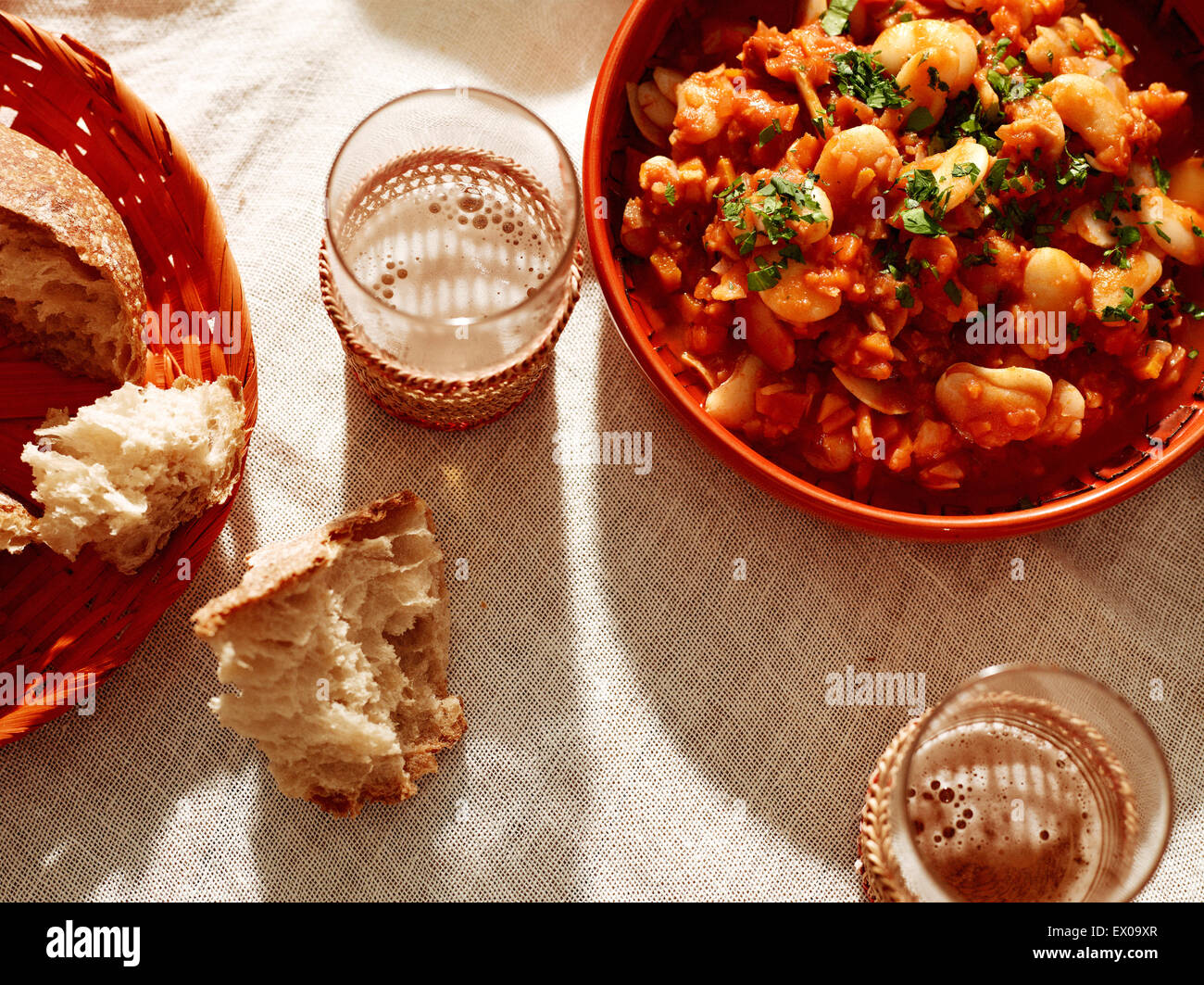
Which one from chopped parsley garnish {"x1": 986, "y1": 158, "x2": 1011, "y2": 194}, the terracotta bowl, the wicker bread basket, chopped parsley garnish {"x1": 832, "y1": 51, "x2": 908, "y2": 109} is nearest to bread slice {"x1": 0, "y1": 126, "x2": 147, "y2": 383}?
the wicker bread basket

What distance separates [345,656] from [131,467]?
0.54m

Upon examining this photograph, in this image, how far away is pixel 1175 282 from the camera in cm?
210

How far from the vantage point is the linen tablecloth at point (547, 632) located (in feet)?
6.89

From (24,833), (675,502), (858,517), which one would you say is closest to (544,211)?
(675,502)

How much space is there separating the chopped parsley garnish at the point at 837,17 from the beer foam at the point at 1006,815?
1.46m

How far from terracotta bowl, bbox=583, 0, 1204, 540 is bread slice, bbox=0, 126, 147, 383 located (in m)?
0.94

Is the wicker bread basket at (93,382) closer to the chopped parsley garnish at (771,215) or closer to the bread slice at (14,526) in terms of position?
the bread slice at (14,526)

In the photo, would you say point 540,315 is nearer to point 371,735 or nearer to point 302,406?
point 302,406

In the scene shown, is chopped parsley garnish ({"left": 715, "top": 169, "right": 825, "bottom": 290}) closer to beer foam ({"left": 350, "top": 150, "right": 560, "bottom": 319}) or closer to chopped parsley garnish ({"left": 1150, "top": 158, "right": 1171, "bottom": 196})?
beer foam ({"left": 350, "top": 150, "right": 560, "bottom": 319})

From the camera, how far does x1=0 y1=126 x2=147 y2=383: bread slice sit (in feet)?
6.13

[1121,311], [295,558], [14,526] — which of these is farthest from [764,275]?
[14,526]

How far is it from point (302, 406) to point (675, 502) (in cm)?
88

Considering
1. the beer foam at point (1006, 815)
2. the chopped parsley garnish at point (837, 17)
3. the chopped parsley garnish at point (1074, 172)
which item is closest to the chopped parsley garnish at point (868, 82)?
the chopped parsley garnish at point (837, 17)

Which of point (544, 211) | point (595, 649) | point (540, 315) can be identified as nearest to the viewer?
point (540, 315)
